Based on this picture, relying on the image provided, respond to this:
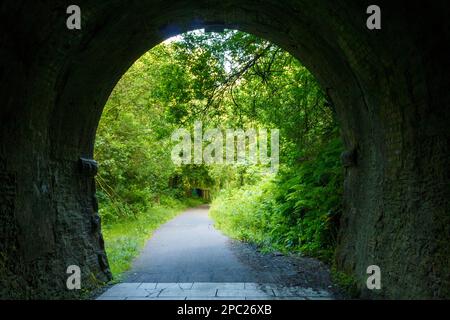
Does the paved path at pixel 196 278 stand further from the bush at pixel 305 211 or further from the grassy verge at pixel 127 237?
the bush at pixel 305 211

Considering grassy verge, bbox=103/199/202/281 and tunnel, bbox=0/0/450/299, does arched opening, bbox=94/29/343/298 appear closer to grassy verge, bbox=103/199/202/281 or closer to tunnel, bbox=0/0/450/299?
grassy verge, bbox=103/199/202/281

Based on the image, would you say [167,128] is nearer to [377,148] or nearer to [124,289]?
[124,289]

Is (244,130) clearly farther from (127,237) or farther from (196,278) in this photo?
(196,278)

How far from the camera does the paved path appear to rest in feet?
20.9

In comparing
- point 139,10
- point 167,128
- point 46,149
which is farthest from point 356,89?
point 167,128

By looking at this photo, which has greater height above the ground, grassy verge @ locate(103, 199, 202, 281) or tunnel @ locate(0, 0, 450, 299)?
tunnel @ locate(0, 0, 450, 299)

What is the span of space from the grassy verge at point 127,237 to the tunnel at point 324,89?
5.21 feet

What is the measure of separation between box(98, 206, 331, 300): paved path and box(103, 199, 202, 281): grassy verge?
10.4 inches

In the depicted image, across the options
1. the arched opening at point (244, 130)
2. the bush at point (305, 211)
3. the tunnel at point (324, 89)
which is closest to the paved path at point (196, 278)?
the arched opening at point (244, 130)

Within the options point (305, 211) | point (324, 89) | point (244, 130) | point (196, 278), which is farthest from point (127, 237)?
point (324, 89)

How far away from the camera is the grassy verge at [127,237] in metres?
9.33

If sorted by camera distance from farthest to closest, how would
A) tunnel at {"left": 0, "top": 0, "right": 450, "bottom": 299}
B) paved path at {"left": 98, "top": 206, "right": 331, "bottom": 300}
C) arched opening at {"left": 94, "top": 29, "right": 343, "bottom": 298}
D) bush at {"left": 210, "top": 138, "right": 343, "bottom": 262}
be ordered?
bush at {"left": 210, "top": 138, "right": 343, "bottom": 262} < arched opening at {"left": 94, "top": 29, "right": 343, "bottom": 298} < paved path at {"left": 98, "top": 206, "right": 331, "bottom": 300} < tunnel at {"left": 0, "top": 0, "right": 450, "bottom": 299}

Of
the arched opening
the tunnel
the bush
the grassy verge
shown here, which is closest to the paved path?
the arched opening
